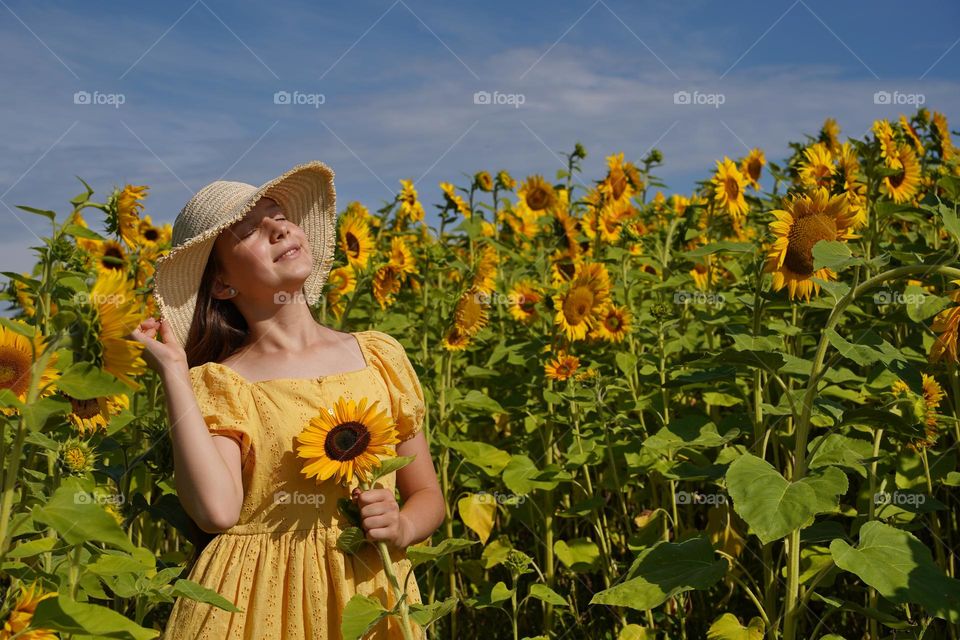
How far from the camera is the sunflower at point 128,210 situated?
9.47 feet

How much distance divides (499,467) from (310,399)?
3.47ft

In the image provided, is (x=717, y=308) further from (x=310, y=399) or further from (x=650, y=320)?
(x=310, y=399)

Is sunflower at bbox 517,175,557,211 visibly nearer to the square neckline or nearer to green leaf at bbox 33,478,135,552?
the square neckline

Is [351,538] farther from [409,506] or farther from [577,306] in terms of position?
[577,306]

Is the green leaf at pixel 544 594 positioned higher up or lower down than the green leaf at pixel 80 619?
lower down

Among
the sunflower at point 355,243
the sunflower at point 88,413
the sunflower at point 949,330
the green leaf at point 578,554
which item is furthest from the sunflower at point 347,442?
the sunflower at point 355,243

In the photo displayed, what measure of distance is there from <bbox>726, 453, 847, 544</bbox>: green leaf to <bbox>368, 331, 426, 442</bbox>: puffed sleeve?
2.31 ft

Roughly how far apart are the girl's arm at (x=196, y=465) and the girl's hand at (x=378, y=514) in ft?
0.85

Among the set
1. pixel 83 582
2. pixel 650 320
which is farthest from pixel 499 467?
pixel 83 582

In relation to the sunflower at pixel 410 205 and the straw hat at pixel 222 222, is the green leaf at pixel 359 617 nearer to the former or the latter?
the straw hat at pixel 222 222

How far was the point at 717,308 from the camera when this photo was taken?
3453 millimetres

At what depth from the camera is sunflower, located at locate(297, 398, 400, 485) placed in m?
1.79

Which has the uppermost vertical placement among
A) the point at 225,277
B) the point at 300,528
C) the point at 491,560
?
the point at 225,277

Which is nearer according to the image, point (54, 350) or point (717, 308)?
point (54, 350)
